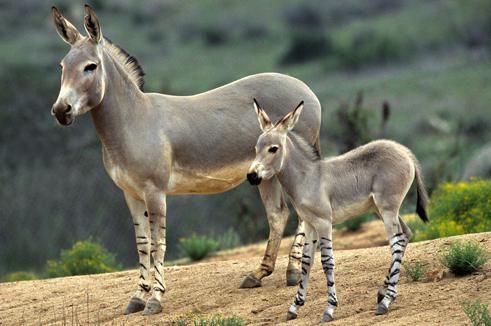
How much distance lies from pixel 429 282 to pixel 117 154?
3.89 meters

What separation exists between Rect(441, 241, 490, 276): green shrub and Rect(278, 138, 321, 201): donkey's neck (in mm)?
1789

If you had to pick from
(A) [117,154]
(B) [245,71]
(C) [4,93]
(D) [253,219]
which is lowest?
(A) [117,154]

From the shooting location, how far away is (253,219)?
2583 centimetres

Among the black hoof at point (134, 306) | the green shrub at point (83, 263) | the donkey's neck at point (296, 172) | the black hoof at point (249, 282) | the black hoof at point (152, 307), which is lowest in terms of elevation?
the black hoof at point (152, 307)

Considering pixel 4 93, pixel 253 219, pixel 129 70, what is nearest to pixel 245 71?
pixel 4 93

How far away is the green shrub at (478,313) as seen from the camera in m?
9.93

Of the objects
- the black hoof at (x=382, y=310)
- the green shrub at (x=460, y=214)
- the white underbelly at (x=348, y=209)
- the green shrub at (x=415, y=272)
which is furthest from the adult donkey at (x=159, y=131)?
the green shrub at (x=460, y=214)

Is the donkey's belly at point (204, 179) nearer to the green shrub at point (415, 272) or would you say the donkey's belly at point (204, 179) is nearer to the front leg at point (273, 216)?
the front leg at point (273, 216)

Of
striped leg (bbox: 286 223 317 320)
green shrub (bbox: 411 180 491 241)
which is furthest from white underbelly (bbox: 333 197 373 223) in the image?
green shrub (bbox: 411 180 491 241)

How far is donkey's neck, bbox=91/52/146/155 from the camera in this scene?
12.9 metres

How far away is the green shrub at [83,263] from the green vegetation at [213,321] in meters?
6.89

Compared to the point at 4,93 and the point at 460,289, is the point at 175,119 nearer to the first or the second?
the point at 460,289

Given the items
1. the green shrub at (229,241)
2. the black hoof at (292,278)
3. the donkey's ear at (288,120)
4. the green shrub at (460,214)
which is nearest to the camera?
the donkey's ear at (288,120)

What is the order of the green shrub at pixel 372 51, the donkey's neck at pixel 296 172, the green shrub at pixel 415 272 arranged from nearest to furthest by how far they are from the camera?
the donkey's neck at pixel 296 172 → the green shrub at pixel 415 272 → the green shrub at pixel 372 51
